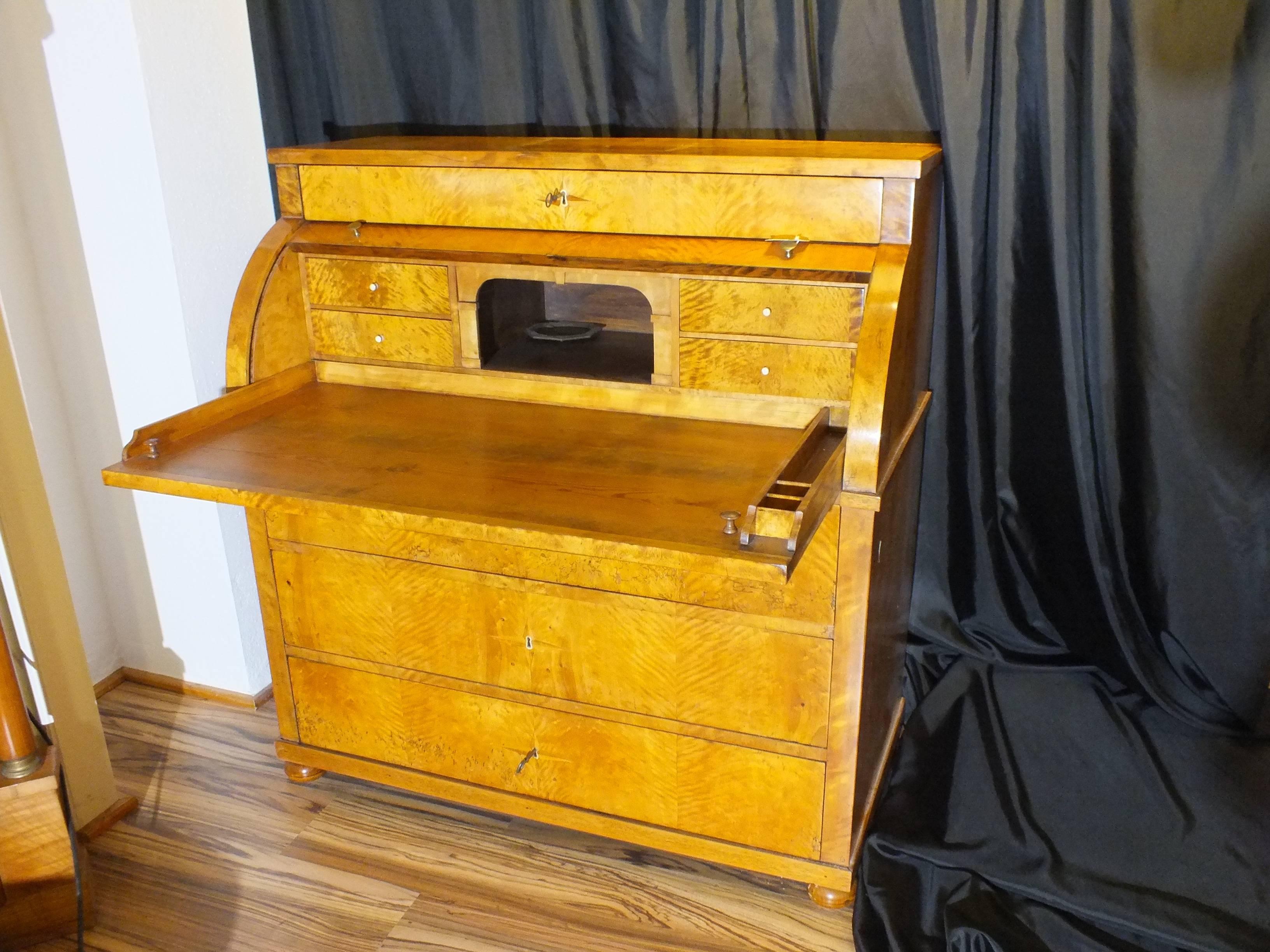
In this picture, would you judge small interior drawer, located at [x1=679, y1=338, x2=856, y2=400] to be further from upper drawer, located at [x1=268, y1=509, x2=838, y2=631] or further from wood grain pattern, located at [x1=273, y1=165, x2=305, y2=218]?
wood grain pattern, located at [x1=273, y1=165, x2=305, y2=218]

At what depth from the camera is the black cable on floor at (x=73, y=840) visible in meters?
1.82

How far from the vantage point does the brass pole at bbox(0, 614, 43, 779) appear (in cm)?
175

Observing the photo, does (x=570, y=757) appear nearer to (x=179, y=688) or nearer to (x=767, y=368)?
(x=767, y=368)

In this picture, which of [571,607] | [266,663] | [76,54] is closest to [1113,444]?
[571,607]

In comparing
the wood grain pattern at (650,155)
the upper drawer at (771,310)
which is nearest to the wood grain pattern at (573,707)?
the upper drawer at (771,310)

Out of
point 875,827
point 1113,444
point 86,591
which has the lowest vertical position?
point 875,827

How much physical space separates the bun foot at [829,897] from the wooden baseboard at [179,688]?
1.33 m

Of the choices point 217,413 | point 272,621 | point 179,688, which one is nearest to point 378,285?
point 217,413

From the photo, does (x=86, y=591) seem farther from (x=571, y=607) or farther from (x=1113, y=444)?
(x=1113, y=444)

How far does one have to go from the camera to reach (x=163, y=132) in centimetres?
212

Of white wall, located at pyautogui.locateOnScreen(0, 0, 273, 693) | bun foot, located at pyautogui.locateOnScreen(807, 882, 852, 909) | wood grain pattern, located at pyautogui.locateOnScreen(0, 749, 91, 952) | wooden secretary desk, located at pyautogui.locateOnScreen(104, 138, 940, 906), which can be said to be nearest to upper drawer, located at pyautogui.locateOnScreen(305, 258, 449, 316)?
wooden secretary desk, located at pyautogui.locateOnScreen(104, 138, 940, 906)

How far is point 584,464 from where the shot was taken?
1.66m

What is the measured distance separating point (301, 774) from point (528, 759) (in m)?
0.56

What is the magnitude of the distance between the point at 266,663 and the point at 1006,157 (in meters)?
1.93
